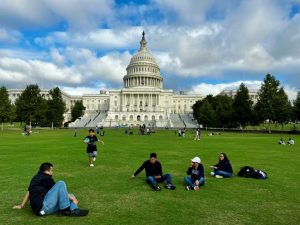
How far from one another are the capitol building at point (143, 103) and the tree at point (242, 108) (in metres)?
53.5

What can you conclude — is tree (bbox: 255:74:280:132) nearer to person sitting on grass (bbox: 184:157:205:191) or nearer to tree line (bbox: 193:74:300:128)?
tree line (bbox: 193:74:300:128)

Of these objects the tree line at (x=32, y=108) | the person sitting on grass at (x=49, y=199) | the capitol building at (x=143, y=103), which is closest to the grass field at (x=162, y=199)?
the person sitting on grass at (x=49, y=199)

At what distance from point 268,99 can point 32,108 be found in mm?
60210

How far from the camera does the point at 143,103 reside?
178 metres

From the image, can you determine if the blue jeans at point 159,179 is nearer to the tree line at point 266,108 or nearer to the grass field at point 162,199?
the grass field at point 162,199

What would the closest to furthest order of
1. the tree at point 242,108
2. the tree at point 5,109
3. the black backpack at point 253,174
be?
the black backpack at point 253,174, the tree at point 5,109, the tree at point 242,108

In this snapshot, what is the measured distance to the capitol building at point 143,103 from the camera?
502 feet

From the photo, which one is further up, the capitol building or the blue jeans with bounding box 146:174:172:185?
the capitol building

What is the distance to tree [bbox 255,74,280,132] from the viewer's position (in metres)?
75.2

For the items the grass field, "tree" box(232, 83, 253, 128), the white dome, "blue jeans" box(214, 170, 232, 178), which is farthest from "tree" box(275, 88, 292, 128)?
the white dome

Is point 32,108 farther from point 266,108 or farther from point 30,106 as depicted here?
point 266,108

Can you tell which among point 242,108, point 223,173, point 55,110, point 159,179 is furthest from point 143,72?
point 159,179

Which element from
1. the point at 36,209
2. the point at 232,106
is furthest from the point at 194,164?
the point at 232,106

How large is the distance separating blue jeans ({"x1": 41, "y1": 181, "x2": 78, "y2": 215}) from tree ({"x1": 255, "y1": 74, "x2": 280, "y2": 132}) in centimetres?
7213
